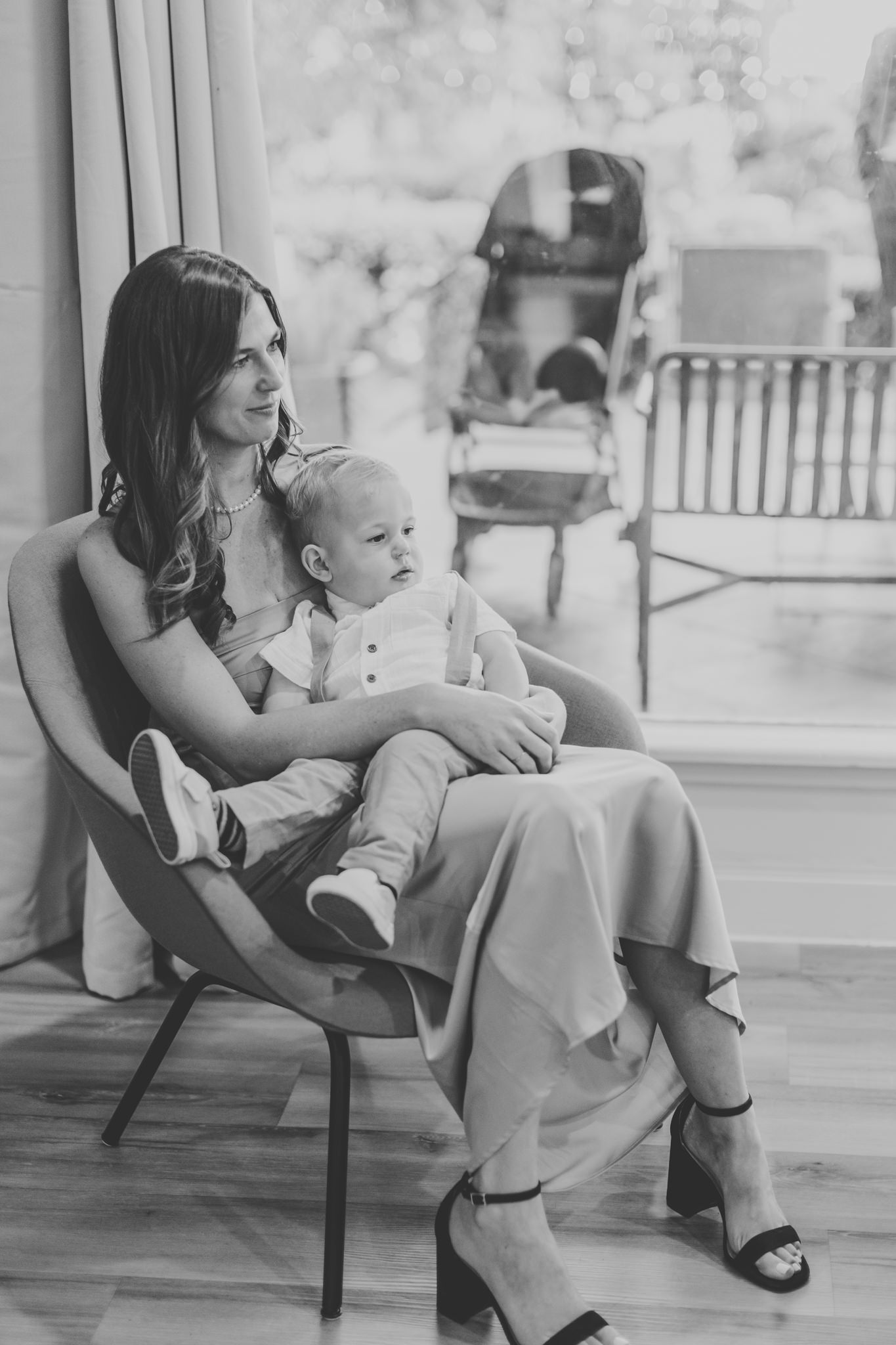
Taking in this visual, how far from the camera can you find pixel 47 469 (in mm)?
2090

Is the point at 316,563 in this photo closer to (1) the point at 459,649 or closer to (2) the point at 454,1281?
(1) the point at 459,649

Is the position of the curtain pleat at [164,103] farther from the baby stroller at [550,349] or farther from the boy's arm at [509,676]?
→ the boy's arm at [509,676]

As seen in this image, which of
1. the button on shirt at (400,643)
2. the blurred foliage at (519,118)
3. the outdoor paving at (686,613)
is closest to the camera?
the button on shirt at (400,643)

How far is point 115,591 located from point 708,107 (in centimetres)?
157

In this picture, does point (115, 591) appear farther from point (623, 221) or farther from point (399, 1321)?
point (623, 221)

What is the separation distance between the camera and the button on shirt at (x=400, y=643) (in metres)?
1.53

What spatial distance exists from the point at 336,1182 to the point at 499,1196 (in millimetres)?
203

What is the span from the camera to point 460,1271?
1.37 metres

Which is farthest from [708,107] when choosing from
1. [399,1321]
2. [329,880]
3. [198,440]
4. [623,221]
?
[399,1321]

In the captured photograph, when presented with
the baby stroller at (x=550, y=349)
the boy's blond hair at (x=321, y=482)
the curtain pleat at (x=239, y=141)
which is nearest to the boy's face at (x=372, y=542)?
the boy's blond hair at (x=321, y=482)

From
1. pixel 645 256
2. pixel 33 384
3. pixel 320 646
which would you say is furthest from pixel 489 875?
pixel 645 256

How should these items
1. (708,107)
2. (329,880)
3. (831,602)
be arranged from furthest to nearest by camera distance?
1. (831,602)
2. (708,107)
3. (329,880)

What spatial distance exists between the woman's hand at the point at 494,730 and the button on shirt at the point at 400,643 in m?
0.09

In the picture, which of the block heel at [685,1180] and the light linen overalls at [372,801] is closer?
the light linen overalls at [372,801]
